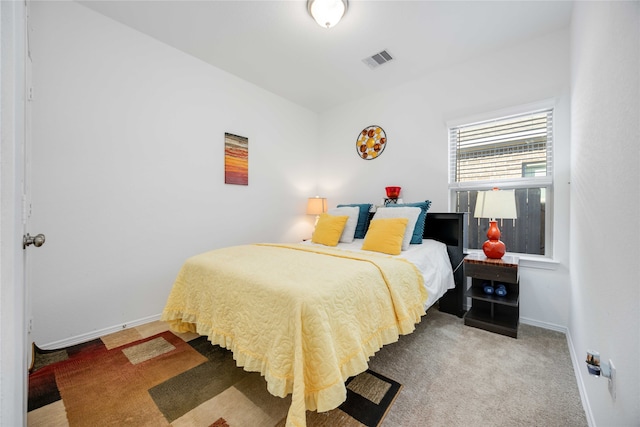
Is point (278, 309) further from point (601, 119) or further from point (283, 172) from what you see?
point (283, 172)

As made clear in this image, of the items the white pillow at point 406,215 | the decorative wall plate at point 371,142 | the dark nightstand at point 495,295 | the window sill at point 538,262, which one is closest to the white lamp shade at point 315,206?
the decorative wall plate at point 371,142

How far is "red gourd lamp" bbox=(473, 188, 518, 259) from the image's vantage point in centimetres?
216

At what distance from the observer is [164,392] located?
4.88ft

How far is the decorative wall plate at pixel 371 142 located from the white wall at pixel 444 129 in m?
0.08

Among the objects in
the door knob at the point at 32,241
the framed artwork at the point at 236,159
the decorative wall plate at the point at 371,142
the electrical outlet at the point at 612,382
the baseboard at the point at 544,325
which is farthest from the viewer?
the decorative wall plate at the point at 371,142

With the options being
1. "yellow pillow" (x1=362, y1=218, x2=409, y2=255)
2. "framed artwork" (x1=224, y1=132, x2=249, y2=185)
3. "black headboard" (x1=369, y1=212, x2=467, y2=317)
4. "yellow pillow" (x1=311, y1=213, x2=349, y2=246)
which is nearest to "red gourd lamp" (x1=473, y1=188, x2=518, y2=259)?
"black headboard" (x1=369, y1=212, x2=467, y2=317)

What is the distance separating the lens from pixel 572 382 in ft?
5.09

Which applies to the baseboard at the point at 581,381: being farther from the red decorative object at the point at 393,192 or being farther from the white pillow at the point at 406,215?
the red decorative object at the point at 393,192

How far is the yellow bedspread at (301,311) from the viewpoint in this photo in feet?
3.68

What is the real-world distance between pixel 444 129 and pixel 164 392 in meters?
3.52

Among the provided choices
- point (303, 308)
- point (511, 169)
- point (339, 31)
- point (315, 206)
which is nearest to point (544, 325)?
point (511, 169)

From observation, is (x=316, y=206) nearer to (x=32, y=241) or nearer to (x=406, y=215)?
(x=406, y=215)

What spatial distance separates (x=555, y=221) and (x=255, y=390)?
2.89 m

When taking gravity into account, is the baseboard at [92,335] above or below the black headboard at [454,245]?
below
